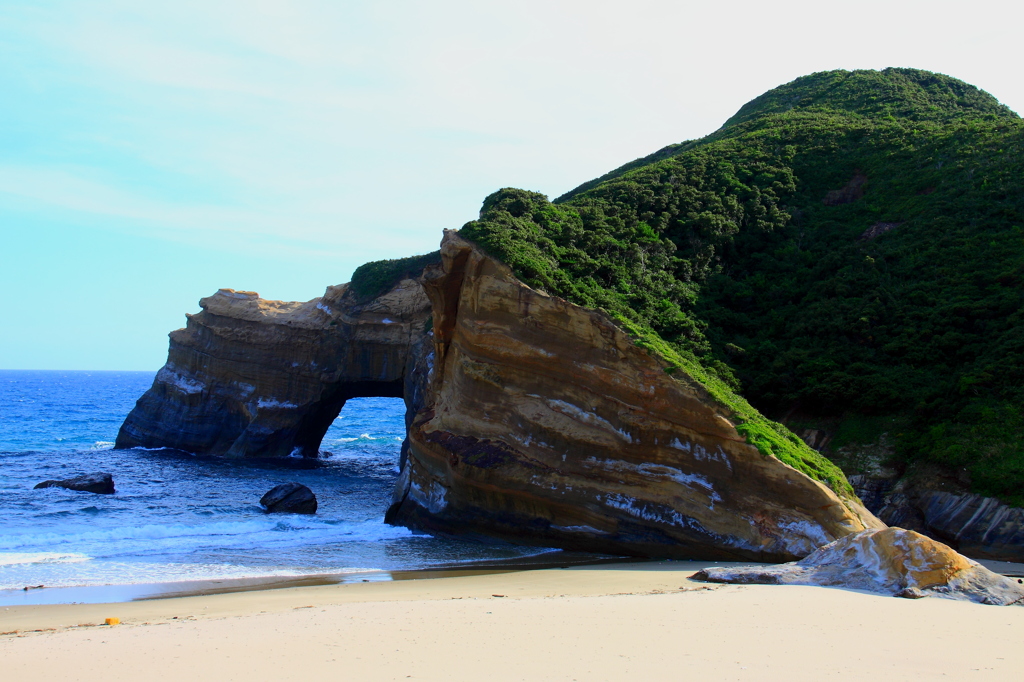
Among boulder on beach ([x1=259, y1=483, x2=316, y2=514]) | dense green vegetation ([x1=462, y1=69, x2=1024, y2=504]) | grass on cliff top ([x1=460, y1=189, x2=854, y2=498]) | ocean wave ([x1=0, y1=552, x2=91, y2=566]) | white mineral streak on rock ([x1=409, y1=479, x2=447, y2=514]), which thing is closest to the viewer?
grass on cliff top ([x1=460, y1=189, x2=854, y2=498])

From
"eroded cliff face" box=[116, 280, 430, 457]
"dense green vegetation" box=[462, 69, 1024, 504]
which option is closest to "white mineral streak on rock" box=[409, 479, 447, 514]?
"dense green vegetation" box=[462, 69, 1024, 504]

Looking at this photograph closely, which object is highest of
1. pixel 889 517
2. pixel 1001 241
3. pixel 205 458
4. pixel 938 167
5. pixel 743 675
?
pixel 938 167

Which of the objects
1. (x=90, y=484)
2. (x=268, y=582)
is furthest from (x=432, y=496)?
(x=90, y=484)

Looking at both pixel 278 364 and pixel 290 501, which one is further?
pixel 278 364

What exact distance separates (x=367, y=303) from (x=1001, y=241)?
26.7 m

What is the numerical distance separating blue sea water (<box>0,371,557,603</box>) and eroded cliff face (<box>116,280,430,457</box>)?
6.25 feet

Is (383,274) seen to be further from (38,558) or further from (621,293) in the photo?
(38,558)

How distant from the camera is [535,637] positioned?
8.77 metres

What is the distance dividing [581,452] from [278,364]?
24.8 m

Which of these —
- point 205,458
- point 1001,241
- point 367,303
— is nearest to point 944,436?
point 1001,241

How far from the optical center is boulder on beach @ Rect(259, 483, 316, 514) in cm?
2356

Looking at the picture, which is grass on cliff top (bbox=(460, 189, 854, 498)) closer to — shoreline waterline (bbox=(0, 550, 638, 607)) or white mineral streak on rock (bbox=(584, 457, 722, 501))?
white mineral streak on rock (bbox=(584, 457, 722, 501))

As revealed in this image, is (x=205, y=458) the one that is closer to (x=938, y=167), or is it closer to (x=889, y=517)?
(x=889, y=517)

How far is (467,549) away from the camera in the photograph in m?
17.8
